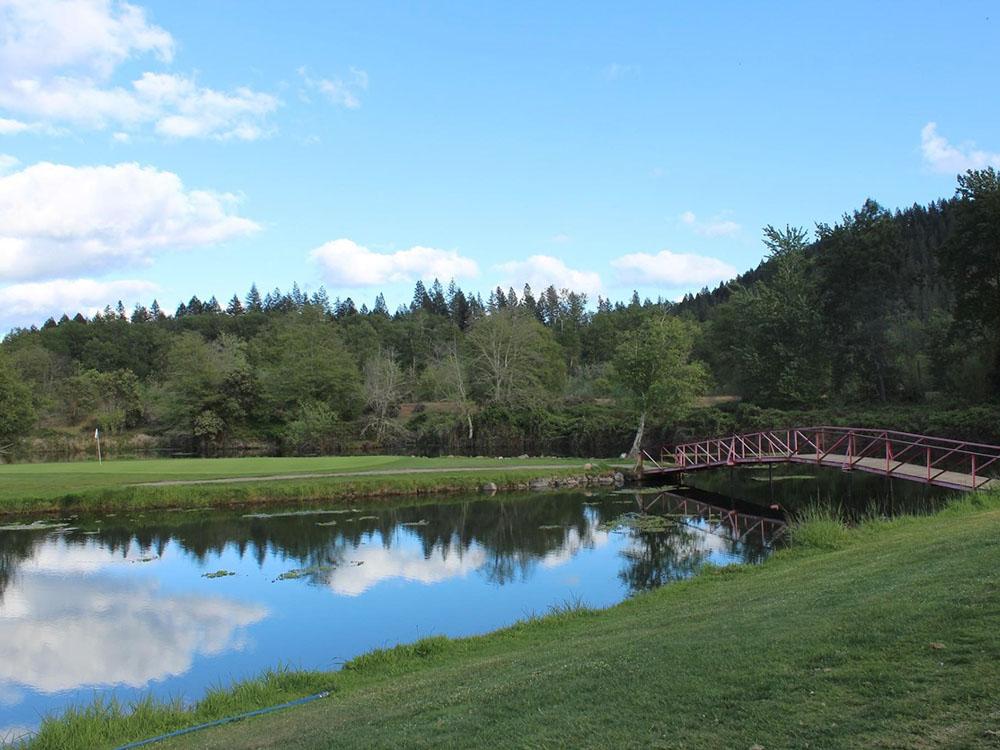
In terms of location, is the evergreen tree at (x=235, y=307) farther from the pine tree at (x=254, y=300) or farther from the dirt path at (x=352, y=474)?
the dirt path at (x=352, y=474)

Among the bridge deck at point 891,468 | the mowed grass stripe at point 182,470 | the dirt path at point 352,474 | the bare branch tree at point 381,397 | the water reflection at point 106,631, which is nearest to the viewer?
the water reflection at point 106,631

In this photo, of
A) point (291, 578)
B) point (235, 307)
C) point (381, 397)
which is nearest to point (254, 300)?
point (235, 307)

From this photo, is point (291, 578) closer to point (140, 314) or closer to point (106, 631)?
point (106, 631)

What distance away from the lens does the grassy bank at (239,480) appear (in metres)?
31.1

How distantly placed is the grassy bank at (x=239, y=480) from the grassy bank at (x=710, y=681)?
22218 millimetres

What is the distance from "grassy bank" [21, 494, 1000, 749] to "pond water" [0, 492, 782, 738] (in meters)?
3.37

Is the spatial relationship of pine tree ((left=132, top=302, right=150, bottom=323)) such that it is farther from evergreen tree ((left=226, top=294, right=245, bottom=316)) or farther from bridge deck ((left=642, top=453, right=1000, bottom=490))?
bridge deck ((left=642, top=453, right=1000, bottom=490))

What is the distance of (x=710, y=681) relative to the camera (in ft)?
20.8

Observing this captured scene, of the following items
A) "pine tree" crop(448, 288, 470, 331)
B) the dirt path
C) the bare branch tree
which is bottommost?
the dirt path

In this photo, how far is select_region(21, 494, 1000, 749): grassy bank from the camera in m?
5.15

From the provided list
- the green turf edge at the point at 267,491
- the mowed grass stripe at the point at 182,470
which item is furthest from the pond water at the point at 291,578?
the mowed grass stripe at the point at 182,470

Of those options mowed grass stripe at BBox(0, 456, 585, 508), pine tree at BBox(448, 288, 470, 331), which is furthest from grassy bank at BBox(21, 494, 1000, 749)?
pine tree at BBox(448, 288, 470, 331)

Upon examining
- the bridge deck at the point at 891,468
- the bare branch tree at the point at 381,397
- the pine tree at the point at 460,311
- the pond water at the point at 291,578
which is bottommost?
the pond water at the point at 291,578

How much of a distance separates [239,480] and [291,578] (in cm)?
1564
